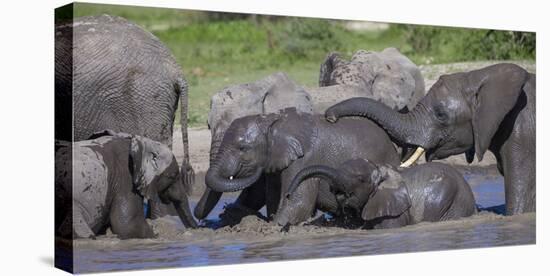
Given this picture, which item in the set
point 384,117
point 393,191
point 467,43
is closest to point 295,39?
point 467,43

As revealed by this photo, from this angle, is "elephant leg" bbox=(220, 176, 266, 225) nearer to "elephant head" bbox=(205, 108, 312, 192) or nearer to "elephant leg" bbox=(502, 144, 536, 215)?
"elephant head" bbox=(205, 108, 312, 192)

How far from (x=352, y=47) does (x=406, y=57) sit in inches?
20.9

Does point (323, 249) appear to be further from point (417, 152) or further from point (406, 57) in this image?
point (406, 57)

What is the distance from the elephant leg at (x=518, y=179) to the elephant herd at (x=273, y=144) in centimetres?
1

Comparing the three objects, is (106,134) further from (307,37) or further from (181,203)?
(307,37)

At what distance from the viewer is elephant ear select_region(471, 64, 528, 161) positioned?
1014 cm

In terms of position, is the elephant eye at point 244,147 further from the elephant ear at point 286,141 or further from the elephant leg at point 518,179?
the elephant leg at point 518,179

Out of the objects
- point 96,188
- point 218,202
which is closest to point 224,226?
point 218,202

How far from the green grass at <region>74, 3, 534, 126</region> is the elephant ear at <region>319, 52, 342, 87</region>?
77 millimetres

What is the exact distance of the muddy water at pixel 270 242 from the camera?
28.9 ft

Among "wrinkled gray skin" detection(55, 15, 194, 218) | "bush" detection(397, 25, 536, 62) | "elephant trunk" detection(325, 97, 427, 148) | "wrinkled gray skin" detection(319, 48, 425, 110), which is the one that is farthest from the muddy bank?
"bush" detection(397, 25, 536, 62)

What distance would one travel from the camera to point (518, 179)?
10.6 meters

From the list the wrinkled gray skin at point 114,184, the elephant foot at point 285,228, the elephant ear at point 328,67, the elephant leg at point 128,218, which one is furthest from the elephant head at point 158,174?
the elephant ear at point 328,67

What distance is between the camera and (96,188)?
8992mm
